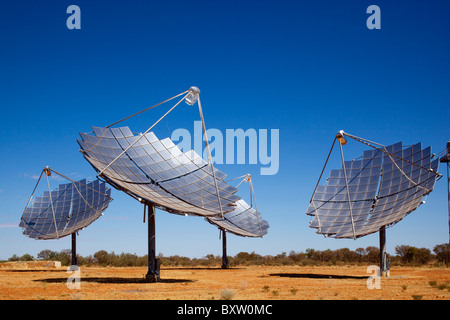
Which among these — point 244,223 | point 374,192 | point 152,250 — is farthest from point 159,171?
point 244,223

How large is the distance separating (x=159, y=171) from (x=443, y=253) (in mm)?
64894

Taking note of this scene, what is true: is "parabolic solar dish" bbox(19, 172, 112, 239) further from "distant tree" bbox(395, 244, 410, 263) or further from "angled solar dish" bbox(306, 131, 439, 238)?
"distant tree" bbox(395, 244, 410, 263)

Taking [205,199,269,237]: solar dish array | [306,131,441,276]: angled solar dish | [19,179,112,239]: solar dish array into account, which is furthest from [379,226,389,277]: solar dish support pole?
[19,179,112,239]: solar dish array

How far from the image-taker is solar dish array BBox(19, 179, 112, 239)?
49.9 meters

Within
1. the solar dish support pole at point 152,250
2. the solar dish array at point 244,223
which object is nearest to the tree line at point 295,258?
the solar dish array at point 244,223

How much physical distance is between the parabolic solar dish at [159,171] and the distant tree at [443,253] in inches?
2251

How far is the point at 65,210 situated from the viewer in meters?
54.8

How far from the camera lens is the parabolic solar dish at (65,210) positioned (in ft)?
164

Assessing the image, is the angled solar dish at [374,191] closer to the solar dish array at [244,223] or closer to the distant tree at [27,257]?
the solar dish array at [244,223]

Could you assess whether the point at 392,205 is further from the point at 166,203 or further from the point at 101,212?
the point at 101,212

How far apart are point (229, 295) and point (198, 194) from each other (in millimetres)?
13846

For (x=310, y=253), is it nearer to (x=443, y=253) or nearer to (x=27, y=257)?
(x=443, y=253)
